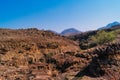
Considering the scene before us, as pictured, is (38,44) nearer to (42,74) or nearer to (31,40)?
(31,40)

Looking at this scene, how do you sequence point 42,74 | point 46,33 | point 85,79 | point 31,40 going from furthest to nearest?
point 46,33 < point 31,40 < point 42,74 < point 85,79

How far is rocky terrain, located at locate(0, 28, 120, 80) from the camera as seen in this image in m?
13.6

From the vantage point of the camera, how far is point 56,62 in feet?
65.8

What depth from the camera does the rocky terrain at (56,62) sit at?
13.6 metres

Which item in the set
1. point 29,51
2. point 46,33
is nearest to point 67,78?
point 29,51

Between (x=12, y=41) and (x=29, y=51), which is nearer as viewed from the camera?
(x=29, y=51)

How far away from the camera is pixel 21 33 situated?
39.5 m

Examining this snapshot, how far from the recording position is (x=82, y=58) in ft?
62.1

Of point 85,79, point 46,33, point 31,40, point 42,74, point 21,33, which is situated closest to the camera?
point 85,79

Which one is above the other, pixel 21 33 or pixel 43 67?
pixel 21 33

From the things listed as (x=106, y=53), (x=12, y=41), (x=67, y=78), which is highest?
(x=12, y=41)

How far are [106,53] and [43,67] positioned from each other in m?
6.24

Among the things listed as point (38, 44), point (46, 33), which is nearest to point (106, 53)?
point (38, 44)

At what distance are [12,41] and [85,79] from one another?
19.2 m
